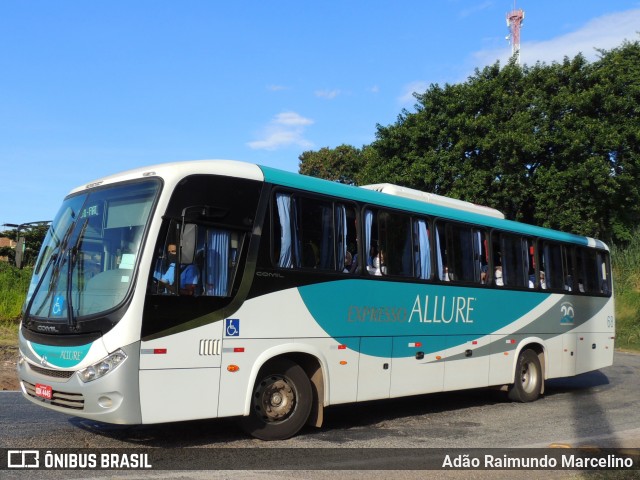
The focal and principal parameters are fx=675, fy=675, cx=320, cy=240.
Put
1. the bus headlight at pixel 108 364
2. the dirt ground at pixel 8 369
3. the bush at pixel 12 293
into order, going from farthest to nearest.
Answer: the bush at pixel 12 293, the dirt ground at pixel 8 369, the bus headlight at pixel 108 364

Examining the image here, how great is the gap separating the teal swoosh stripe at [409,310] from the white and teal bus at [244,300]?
3 cm

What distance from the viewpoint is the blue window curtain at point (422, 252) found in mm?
10359

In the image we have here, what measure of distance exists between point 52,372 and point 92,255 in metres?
1.29

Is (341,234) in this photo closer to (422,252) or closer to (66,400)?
(422,252)

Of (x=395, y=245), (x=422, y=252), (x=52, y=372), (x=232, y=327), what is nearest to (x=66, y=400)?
(x=52, y=372)

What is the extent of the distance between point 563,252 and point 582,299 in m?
1.23

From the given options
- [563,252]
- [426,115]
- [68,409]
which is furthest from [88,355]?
[426,115]

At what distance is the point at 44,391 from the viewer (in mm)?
7125

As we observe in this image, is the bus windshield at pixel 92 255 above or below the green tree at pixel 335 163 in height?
below

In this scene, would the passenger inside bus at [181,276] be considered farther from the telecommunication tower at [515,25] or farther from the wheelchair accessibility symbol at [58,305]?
the telecommunication tower at [515,25]

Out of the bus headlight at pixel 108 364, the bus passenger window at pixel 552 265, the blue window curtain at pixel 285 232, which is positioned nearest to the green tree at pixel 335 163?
the bus passenger window at pixel 552 265

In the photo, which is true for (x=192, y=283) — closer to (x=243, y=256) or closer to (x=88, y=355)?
(x=243, y=256)

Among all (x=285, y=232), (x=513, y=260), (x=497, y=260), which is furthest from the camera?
(x=513, y=260)

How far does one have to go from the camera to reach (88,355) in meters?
6.75
